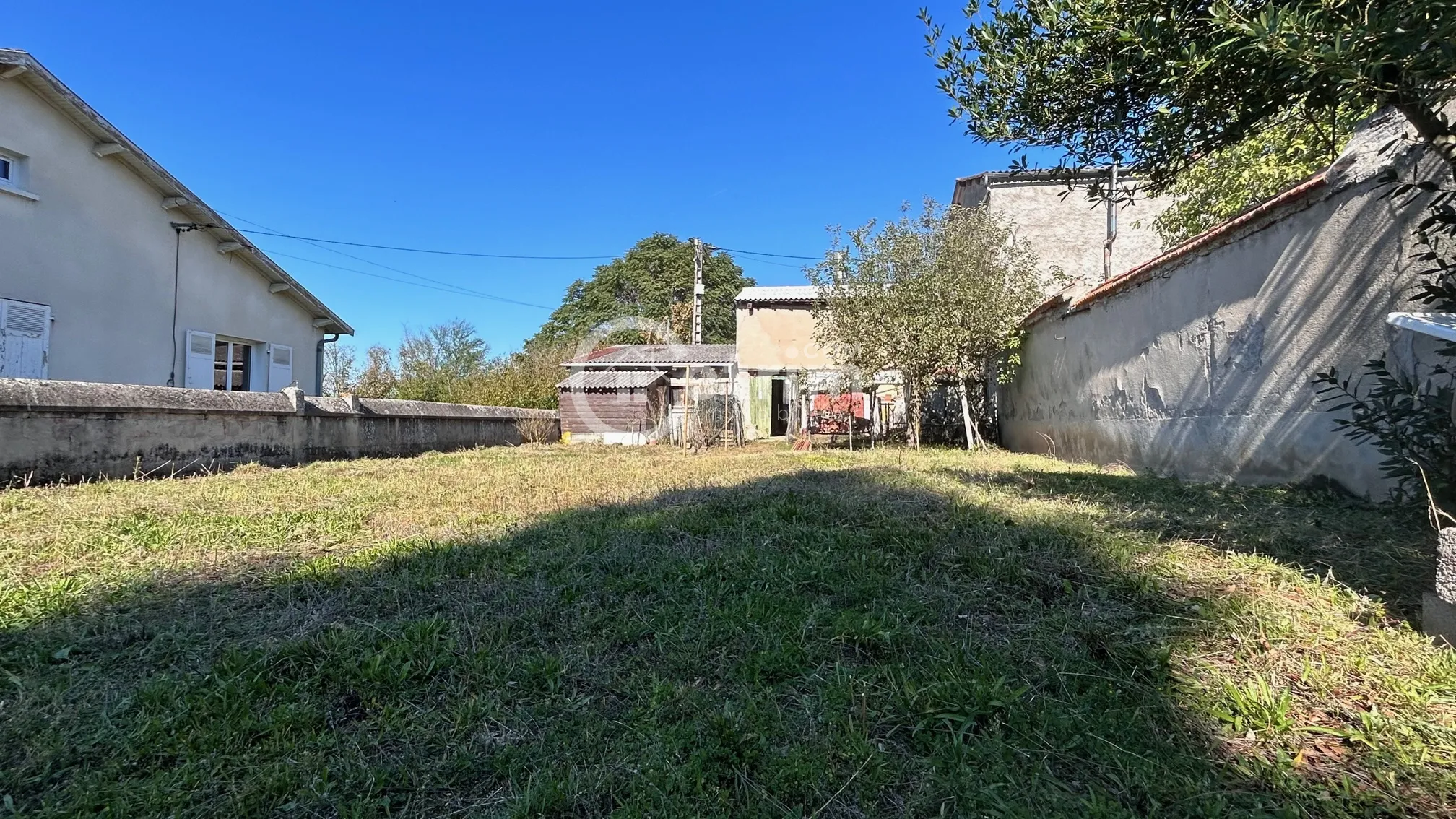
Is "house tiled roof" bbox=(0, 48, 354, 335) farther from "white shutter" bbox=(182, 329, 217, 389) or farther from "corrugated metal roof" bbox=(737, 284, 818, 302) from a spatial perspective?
"corrugated metal roof" bbox=(737, 284, 818, 302)

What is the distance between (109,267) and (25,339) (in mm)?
1755

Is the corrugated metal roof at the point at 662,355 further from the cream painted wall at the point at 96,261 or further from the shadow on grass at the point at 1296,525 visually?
the shadow on grass at the point at 1296,525

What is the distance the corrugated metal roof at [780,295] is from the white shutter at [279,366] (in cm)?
1161

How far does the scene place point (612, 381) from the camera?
17.1 metres

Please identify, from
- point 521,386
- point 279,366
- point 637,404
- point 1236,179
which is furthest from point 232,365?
point 1236,179

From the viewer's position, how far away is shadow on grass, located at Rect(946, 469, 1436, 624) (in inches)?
112

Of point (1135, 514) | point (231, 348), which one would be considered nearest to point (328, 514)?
point (1135, 514)

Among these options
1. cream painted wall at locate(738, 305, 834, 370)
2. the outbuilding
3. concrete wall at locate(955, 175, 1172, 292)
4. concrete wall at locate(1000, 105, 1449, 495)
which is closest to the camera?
concrete wall at locate(1000, 105, 1449, 495)

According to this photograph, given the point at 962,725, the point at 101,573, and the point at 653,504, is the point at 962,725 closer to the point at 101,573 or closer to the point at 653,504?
the point at 653,504

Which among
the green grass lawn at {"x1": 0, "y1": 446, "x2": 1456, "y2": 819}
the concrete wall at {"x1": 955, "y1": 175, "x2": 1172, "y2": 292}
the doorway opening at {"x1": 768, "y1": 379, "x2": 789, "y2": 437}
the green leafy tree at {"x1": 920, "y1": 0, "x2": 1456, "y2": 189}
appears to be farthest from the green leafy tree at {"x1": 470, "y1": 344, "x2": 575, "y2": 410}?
the green leafy tree at {"x1": 920, "y1": 0, "x2": 1456, "y2": 189}

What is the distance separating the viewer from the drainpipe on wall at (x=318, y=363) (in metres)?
14.2

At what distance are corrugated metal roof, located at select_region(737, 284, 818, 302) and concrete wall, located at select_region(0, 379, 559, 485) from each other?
1073cm

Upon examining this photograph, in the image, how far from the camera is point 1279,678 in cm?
209

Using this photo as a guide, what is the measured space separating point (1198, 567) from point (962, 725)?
2002 mm
